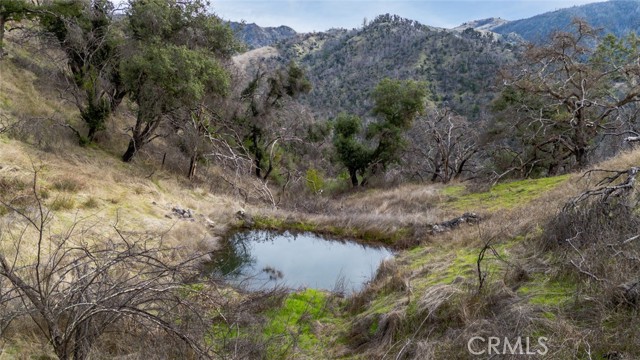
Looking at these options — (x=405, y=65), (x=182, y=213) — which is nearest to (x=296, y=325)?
(x=182, y=213)

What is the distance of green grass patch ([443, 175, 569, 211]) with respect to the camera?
492 inches

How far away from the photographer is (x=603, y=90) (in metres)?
17.0

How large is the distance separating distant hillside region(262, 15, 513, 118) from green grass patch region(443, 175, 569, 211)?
32444 mm

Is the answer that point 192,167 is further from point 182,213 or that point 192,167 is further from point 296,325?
point 296,325

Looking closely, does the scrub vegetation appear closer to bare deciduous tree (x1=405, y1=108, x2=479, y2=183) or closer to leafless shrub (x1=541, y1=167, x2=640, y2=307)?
leafless shrub (x1=541, y1=167, x2=640, y2=307)

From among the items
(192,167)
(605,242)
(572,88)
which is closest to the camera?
(605,242)

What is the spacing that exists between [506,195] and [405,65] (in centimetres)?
5765

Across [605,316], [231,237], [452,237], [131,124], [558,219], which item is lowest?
[231,237]

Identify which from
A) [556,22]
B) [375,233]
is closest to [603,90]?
[375,233]

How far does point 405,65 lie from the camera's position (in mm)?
67875

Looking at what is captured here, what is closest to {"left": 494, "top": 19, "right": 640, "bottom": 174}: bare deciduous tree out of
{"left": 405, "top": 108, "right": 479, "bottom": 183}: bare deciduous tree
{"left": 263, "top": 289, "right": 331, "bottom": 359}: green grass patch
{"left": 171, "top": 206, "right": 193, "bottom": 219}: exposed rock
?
{"left": 405, "top": 108, "right": 479, "bottom": 183}: bare deciduous tree

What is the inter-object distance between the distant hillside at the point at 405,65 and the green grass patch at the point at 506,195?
3244 cm

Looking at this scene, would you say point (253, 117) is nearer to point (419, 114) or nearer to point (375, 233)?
point (419, 114)

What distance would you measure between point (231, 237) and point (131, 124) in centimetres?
1095
